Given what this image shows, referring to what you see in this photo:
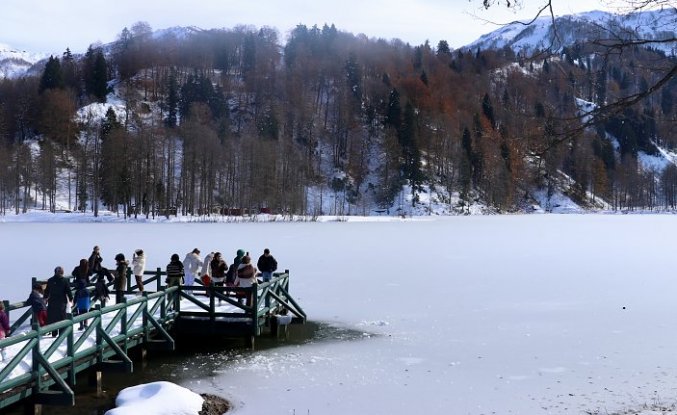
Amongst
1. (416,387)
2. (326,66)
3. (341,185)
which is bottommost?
(416,387)

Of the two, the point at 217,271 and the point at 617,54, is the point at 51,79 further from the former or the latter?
the point at 617,54

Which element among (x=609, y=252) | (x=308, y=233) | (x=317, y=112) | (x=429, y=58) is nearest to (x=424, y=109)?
(x=317, y=112)

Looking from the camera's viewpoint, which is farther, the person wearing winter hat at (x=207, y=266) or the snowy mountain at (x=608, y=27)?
the person wearing winter hat at (x=207, y=266)

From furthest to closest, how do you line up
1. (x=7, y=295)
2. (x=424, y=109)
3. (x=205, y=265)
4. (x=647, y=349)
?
(x=424, y=109) < (x=7, y=295) < (x=205, y=265) < (x=647, y=349)

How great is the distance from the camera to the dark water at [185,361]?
35.4 ft

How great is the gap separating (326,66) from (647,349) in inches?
4325

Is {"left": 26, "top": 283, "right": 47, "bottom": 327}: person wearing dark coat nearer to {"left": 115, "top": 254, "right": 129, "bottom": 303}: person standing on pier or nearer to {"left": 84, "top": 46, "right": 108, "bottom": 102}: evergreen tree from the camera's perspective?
{"left": 115, "top": 254, "right": 129, "bottom": 303}: person standing on pier

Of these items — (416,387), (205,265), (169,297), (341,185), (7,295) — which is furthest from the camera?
(341,185)

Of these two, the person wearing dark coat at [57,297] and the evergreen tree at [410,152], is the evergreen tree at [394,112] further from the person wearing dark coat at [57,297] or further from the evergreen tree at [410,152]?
the person wearing dark coat at [57,297]

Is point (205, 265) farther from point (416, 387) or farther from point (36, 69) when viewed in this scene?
point (36, 69)

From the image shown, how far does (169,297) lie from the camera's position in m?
15.1

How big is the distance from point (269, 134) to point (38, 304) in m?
85.1

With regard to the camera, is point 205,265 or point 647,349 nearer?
point 647,349

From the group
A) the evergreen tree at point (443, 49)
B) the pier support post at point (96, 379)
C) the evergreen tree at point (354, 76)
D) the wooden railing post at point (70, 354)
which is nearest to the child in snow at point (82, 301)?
the pier support post at point (96, 379)
